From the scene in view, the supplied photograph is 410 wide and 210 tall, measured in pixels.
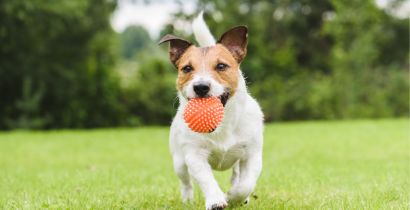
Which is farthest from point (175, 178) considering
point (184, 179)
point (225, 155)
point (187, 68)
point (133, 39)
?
point (133, 39)

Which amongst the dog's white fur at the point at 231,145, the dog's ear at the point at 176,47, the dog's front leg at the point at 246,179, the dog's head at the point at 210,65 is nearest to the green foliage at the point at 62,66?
the dog's ear at the point at 176,47

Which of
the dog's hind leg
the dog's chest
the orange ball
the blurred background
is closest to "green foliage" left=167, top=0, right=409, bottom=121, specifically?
the blurred background

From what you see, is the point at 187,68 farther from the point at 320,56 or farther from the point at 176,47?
the point at 320,56

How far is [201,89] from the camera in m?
5.11

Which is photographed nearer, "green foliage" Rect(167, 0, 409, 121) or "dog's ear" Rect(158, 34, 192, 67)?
"dog's ear" Rect(158, 34, 192, 67)

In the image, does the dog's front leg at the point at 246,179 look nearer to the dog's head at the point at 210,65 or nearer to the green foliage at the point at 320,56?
the dog's head at the point at 210,65

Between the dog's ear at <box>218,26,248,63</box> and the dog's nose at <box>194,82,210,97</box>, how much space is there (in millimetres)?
679

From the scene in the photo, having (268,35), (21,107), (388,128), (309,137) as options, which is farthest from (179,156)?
(268,35)

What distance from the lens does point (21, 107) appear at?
29078mm

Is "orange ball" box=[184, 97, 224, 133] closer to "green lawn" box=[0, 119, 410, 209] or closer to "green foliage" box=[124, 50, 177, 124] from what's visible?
"green lawn" box=[0, 119, 410, 209]

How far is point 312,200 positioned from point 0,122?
2561 centimetres

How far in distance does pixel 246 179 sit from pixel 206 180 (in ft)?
1.40

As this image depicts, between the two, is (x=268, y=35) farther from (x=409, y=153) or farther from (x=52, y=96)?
(x=409, y=153)

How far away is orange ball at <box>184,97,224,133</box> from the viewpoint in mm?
5082
